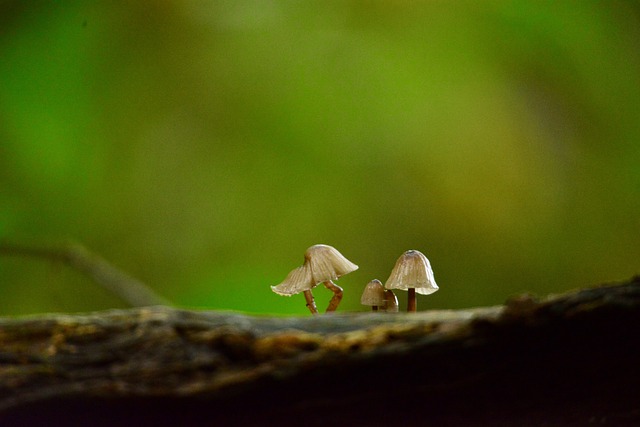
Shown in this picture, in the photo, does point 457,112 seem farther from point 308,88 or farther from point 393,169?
point 308,88

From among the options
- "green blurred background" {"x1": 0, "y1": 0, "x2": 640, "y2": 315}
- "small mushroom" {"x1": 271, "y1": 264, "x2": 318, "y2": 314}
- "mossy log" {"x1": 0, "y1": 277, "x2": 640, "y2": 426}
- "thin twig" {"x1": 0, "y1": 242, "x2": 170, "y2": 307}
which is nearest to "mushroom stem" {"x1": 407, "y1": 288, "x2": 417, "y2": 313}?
"small mushroom" {"x1": 271, "y1": 264, "x2": 318, "y2": 314}

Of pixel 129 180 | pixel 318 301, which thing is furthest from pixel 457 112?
pixel 129 180

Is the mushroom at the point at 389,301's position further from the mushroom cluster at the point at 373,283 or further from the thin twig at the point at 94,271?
the thin twig at the point at 94,271

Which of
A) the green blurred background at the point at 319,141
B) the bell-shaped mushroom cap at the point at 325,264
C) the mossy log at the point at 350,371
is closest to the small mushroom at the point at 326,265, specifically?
the bell-shaped mushroom cap at the point at 325,264

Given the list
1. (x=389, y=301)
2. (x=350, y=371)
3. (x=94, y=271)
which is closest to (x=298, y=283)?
(x=389, y=301)

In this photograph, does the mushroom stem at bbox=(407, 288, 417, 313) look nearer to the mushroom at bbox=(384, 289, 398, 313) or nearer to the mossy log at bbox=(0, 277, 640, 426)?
the mushroom at bbox=(384, 289, 398, 313)
